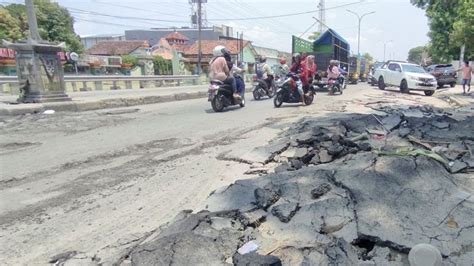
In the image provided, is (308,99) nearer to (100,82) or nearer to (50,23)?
(100,82)

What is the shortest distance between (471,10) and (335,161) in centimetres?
1442

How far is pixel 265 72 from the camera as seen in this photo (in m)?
15.1

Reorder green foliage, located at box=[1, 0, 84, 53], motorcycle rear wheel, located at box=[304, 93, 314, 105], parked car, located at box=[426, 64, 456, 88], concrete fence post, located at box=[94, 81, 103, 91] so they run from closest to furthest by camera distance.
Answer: motorcycle rear wheel, located at box=[304, 93, 314, 105] < concrete fence post, located at box=[94, 81, 103, 91] < parked car, located at box=[426, 64, 456, 88] < green foliage, located at box=[1, 0, 84, 53]

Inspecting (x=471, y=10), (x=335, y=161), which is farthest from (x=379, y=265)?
(x=471, y=10)

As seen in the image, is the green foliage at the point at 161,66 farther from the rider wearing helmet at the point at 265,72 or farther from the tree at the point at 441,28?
the rider wearing helmet at the point at 265,72

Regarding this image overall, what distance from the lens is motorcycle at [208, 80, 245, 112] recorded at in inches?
426

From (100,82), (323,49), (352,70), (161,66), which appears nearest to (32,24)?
(100,82)

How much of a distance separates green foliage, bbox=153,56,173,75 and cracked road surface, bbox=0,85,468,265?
43075mm

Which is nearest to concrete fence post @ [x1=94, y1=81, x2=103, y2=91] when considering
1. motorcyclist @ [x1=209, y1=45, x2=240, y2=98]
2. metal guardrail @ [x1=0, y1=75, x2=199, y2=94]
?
metal guardrail @ [x1=0, y1=75, x2=199, y2=94]

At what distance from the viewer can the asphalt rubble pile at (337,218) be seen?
260 cm

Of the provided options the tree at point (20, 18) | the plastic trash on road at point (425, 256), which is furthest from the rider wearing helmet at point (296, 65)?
the tree at point (20, 18)

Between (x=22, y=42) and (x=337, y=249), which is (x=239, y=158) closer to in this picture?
(x=337, y=249)

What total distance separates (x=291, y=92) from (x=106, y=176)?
26.2 feet

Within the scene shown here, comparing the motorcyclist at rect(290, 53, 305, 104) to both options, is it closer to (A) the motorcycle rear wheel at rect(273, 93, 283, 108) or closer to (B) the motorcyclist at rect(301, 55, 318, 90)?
(B) the motorcyclist at rect(301, 55, 318, 90)
